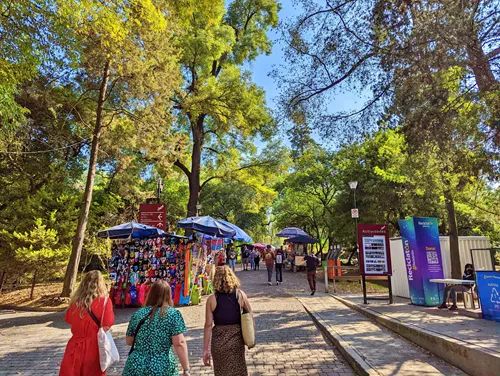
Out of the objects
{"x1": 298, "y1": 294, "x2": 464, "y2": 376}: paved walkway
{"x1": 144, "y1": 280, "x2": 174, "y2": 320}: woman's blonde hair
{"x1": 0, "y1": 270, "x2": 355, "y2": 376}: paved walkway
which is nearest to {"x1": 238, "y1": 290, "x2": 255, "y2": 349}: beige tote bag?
{"x1": 144, "y1": 280, "x2": 174, "y2": 320}: woman's blonde hair

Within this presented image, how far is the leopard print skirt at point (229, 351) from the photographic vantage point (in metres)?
3.55

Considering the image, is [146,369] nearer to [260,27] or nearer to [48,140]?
[48,140]

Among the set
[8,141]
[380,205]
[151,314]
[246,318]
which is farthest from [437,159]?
[8,141]

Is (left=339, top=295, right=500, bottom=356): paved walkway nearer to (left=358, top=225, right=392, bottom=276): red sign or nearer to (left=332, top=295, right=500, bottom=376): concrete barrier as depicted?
(left=332, top=295, right=500, bottom=376): concrete barrier

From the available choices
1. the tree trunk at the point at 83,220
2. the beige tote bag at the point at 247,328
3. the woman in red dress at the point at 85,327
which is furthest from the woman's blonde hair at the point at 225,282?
the tree trunk at the point at 83,220

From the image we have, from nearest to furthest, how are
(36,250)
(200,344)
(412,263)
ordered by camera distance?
1. (200,344)
2. (412,263)
3. (36,250)

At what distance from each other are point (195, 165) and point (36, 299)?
11.2 metres

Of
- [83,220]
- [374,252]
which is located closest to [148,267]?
[83,220]

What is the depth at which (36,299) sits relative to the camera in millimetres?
13062

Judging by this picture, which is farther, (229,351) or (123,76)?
(123,76)

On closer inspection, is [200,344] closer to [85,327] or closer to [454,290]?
[85,327]

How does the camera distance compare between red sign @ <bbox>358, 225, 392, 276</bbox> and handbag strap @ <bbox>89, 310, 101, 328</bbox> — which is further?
red sign @ <bbox>358, 225, 392, 276</bbox>

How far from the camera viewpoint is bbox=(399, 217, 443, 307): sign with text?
974 centimetres

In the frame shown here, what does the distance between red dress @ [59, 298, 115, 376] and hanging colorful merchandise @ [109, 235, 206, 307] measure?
7604 millimetres
